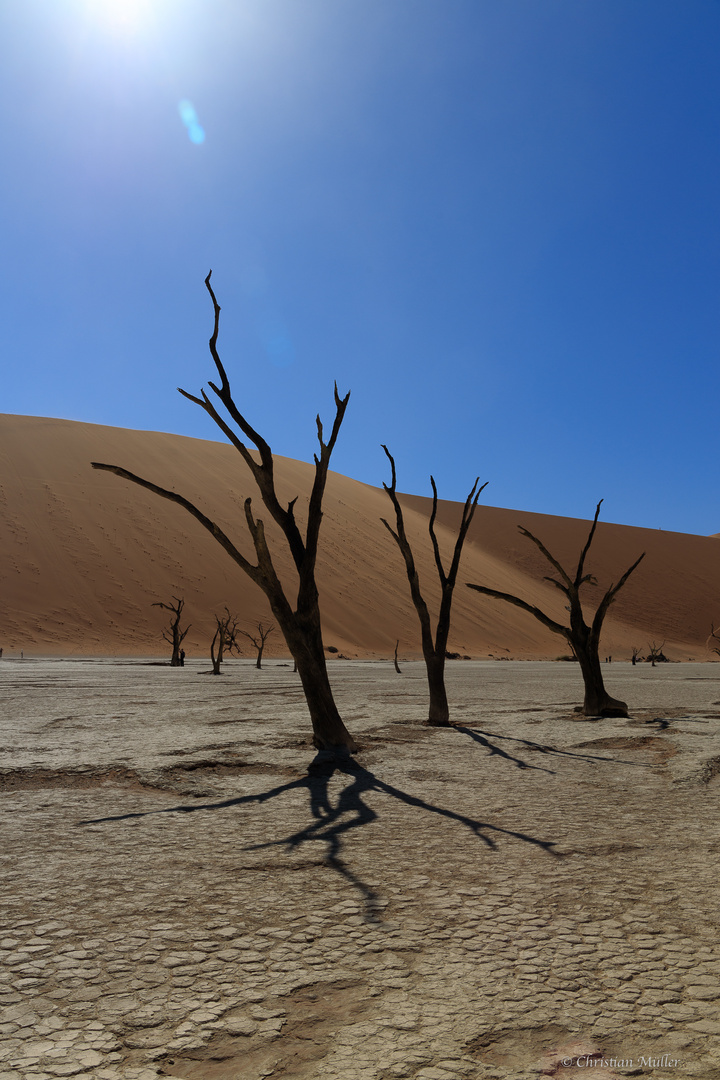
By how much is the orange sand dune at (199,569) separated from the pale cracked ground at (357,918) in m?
28.8

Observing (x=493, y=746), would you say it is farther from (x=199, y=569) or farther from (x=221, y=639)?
(x=199, y=569)

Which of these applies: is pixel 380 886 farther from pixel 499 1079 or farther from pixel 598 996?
pixel 499 1079

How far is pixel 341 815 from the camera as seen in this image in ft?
14.4

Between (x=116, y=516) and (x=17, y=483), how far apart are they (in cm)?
587

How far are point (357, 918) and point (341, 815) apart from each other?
1591 mm

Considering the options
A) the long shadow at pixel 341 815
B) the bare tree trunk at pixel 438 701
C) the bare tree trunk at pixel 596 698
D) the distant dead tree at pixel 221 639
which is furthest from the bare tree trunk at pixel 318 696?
the distant dead tree at pixel 221 639

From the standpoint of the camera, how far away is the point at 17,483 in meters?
43.0

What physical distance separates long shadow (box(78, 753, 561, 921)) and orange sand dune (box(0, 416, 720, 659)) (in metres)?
A: 28.5

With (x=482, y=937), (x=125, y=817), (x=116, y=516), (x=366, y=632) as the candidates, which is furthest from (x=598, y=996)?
(x=116, y=516)

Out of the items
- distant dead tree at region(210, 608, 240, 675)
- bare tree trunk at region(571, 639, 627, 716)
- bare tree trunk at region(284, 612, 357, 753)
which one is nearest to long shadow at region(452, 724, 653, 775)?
bare tree trunk at region(284, 612, 357, 753)

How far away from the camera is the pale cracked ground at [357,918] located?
76.8 inches

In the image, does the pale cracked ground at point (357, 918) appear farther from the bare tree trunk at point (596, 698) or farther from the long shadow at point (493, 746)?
the bare tree trunk at point (596, 698)

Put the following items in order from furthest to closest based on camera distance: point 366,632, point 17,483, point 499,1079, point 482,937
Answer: point 17,483
point 366,632
point 482,937
point 499,1079

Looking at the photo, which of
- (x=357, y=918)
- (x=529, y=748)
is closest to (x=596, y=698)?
(x=529, y=748)
